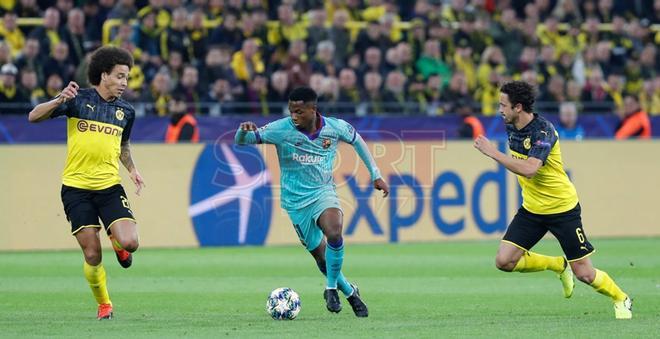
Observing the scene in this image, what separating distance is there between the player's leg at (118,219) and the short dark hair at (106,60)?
978 mm

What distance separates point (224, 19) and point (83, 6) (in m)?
2.51

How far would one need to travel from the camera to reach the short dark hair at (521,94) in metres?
11.0

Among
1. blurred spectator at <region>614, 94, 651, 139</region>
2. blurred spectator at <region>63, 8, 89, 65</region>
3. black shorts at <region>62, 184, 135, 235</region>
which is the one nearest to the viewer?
black shorts at <region>62, 184, 135, 235</region>

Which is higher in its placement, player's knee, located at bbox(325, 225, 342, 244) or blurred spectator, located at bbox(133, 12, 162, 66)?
player's knee, located at bbox(325, 225, 342, 244)

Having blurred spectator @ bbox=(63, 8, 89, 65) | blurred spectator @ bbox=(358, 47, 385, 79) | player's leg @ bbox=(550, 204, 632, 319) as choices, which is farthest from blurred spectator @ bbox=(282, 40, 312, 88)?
player's leg @ bbox=(550, 204, 632, 319)

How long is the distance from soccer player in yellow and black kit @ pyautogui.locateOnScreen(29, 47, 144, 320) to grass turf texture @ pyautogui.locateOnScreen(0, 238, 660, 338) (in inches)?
22.7

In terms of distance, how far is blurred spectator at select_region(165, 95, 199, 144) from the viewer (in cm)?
2067

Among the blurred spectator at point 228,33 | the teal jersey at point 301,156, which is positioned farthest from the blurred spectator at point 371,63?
the teal jersey at point 301,156

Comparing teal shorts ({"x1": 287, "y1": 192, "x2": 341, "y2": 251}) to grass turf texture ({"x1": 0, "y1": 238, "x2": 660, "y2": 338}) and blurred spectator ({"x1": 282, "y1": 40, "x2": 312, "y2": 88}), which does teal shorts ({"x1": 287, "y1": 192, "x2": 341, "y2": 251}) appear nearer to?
grass turf texture ({"x1": 0, "y1": 238, "x2": 660, "y2": 338})

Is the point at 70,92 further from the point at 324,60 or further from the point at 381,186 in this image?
the point at 324,60

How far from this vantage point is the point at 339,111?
75.1 feet

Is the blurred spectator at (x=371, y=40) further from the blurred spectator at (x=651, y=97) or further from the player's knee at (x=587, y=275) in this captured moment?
the player's knee at (x=587, y=275)

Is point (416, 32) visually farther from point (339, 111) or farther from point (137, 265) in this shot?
point (137, 265)

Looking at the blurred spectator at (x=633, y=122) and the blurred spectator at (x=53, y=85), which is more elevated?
the blurred spectator at (x=53, y=85)
